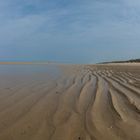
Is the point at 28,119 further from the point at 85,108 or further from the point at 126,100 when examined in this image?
the point at 126,100

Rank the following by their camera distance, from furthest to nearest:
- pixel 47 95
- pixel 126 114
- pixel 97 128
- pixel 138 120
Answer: pixel 47 95, pixel 126 114, pixel 138 120, pixel 97 128

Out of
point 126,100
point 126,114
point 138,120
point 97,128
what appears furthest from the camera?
point 126,100

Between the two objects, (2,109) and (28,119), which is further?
(2,109)

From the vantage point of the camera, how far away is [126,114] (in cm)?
435

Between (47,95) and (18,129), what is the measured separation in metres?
2.82

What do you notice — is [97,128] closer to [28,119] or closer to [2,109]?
[28,119]

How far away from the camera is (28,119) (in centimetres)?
414

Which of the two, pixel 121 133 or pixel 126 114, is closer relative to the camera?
pixel 121 133

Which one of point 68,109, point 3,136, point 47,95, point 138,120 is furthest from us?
point 47,95

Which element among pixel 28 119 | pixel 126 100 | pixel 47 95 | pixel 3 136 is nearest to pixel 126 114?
pixel 126 100

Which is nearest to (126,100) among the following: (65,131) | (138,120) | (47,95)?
(138,120)

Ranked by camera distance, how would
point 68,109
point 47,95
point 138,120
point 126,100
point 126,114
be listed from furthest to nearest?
point 47,95, point 126,100, point 68,109, point 126,114, point 138,120

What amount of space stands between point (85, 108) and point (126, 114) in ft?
2.65

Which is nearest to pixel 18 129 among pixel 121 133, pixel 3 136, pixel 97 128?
pixel 3 136
